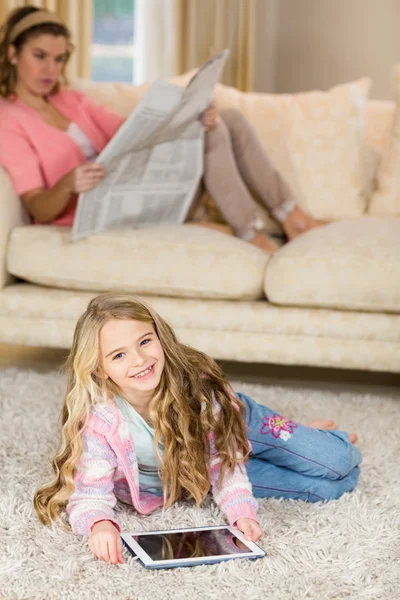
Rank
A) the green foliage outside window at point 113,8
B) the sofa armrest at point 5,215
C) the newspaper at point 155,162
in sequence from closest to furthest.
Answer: the newspaper at point 155,162 → the sofa armrest at point 5,215 → the green foliage outside window at point 113,8

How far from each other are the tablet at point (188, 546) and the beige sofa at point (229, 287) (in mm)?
884

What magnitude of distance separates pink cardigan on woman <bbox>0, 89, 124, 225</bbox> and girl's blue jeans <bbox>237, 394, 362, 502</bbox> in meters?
1.12

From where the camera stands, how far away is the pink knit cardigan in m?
1.40

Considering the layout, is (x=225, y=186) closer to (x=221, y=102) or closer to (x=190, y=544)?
(x=221, y=102)

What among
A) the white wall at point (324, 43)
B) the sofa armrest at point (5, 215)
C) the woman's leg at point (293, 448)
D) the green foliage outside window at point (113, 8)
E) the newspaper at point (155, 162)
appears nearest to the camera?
the woman's leg at point (293, 448)

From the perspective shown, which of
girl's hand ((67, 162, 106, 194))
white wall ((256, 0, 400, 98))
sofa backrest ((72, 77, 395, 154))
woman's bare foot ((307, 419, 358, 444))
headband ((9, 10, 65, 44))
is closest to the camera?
woman's bare foot ((307, 419, 358, 444))

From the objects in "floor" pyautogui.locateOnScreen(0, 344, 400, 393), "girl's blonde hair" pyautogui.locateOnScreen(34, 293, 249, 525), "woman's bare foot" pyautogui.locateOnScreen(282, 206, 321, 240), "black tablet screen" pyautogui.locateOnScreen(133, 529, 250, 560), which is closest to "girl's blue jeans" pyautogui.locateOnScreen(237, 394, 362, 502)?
"girl's blonde hair" pyautogui.locateOnScreen(34, 293, 249, 525)

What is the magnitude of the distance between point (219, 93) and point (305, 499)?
1.60 m

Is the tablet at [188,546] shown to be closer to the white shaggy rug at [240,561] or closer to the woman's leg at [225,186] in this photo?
the white shaggy rug at [240,561]

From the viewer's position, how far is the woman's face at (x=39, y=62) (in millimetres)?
2531

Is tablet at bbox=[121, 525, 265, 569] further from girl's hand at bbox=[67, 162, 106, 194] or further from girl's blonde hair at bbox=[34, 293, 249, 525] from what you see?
girl's hand at bbox=[67, 162, 106, 194]

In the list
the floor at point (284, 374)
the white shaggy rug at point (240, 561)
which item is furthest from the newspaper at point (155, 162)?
the white shaggy rug at point (240, 561)

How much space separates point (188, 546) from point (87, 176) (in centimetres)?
115

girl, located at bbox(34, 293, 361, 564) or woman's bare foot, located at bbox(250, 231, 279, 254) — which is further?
woman's bare foot, located at bbox(250, 231, 279, 254)
